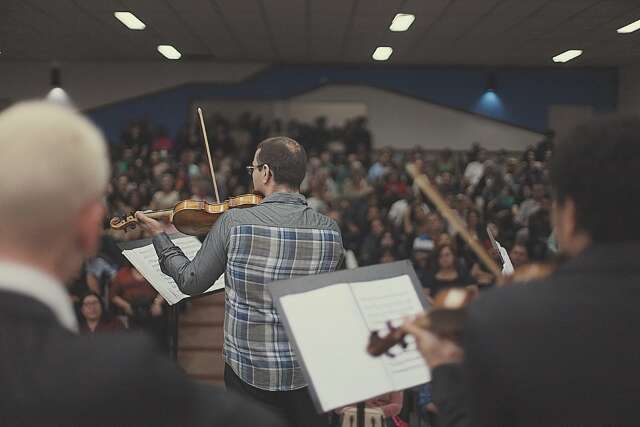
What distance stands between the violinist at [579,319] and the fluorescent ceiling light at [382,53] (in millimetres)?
8306

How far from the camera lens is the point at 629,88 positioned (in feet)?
34.9

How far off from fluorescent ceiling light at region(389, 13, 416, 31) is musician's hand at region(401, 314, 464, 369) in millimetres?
6191

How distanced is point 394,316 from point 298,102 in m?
9.97

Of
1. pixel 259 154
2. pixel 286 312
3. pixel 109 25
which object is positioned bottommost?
pixel 286 312

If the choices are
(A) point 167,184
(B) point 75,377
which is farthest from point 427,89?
(B) point 75,377

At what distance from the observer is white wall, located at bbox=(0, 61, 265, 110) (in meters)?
11.0

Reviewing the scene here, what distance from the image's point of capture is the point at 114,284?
15.0 feet

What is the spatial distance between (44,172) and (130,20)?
7.22 m

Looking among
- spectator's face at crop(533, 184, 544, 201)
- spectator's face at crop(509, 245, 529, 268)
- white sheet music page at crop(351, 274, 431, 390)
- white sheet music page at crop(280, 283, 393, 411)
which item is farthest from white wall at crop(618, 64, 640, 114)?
white sheet music page at crop(280, 283, 393, 411)

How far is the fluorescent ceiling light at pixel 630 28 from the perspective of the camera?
7205 millimetres

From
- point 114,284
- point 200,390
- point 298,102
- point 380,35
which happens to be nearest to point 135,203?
point 114,284

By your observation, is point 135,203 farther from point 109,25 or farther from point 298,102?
point 298,102

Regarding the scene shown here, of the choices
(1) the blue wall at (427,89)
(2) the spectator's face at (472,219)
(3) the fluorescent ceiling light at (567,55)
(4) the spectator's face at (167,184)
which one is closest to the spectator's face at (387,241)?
(2) the spectator's face at (472,219)

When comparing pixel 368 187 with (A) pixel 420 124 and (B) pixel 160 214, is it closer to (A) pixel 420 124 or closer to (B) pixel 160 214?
(A) pixel 420 124
